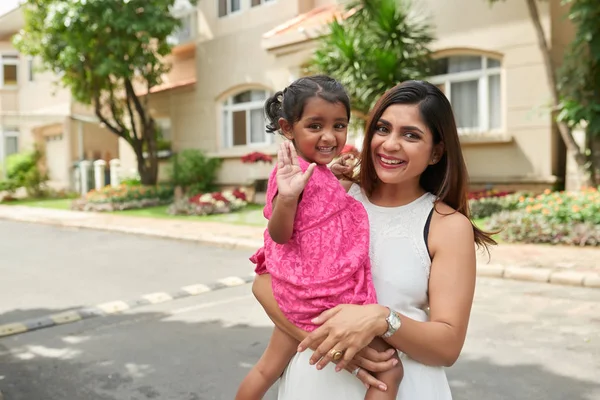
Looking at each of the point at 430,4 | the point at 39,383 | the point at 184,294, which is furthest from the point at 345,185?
the point at 430,4

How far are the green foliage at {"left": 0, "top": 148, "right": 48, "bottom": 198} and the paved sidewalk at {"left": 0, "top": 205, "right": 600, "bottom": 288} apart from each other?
5436 mm

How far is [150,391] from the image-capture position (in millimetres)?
4328

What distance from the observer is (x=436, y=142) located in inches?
82.4

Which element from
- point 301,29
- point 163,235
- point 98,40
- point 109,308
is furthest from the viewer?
point 98,40

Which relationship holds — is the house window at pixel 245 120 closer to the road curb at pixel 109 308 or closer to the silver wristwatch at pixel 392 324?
the road curb at pixel 109 308

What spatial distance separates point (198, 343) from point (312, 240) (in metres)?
3.80

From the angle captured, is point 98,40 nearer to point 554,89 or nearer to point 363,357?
point 554,89

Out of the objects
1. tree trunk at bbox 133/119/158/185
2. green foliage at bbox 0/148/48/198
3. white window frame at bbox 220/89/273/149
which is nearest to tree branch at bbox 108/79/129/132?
tree trunk at bbox 133/119/158/185

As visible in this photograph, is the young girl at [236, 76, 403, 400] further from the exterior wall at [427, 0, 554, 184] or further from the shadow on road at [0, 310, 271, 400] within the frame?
the exterior wall at [427, 0, 554, 184]

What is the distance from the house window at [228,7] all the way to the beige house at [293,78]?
39 millimetres

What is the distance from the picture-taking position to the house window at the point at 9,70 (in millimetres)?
32406

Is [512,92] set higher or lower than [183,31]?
lower

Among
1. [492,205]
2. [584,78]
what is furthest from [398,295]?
[584,78]

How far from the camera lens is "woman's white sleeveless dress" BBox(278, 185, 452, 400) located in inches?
77.8
